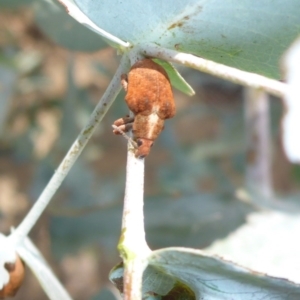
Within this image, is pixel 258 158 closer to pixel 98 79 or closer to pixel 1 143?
pixel 1 143

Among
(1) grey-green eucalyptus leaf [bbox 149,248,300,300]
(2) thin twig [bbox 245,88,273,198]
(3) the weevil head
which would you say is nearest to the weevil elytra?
(3) the weevil head

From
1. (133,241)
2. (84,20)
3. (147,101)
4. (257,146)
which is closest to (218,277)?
(133,241)

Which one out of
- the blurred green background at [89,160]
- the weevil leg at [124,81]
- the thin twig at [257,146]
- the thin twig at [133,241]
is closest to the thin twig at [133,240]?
the thin twig at [133,241]

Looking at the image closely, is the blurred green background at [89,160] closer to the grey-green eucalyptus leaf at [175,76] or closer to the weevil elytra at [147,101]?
the grey-green eucalyptus leaf at [175,76]

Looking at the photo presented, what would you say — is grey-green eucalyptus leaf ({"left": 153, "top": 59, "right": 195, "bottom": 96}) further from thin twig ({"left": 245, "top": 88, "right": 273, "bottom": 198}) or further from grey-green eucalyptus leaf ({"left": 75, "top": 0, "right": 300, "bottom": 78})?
thin twig ({"left": 245, "top": 88, "right": 273, "bottom": 198})

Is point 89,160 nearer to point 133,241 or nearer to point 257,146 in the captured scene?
point 257,146
